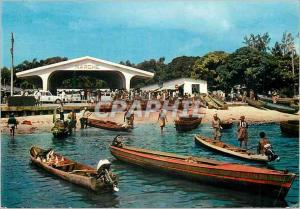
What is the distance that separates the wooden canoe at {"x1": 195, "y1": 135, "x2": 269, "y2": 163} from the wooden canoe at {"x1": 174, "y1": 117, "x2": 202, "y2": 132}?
53 cm

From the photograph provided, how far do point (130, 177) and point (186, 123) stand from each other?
3925 mm

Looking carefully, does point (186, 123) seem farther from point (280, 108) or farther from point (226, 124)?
point (280, 108)

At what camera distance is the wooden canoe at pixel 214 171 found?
13.0 meters

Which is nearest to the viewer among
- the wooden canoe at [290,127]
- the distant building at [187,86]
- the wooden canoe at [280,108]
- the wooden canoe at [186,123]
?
the wooden canoe at [290,127]

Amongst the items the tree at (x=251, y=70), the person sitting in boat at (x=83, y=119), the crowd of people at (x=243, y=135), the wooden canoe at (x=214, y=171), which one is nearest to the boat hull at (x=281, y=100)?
the tree at (x=251, y=70)

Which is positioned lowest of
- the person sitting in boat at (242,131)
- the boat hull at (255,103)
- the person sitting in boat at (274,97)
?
the person sitting in boat at (242,131)

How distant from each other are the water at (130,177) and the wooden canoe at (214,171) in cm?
24

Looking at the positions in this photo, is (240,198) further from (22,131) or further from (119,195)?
(22,131)

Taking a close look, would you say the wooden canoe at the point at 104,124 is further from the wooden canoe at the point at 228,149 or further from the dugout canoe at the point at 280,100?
the dugout canoe at the point at 280,100

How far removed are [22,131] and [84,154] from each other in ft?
9.42

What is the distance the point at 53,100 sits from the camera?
22141 mm

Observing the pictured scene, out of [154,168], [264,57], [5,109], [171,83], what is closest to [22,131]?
[5,109]

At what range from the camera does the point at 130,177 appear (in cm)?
1565

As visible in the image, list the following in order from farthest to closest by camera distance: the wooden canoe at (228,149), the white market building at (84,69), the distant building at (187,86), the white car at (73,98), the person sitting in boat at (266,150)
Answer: the white car at (73,98)
the distant building at (187,86)
the white market building at (84,69)
the wooden canoe at (228,149)
the person sitting in boat at (266,150)
